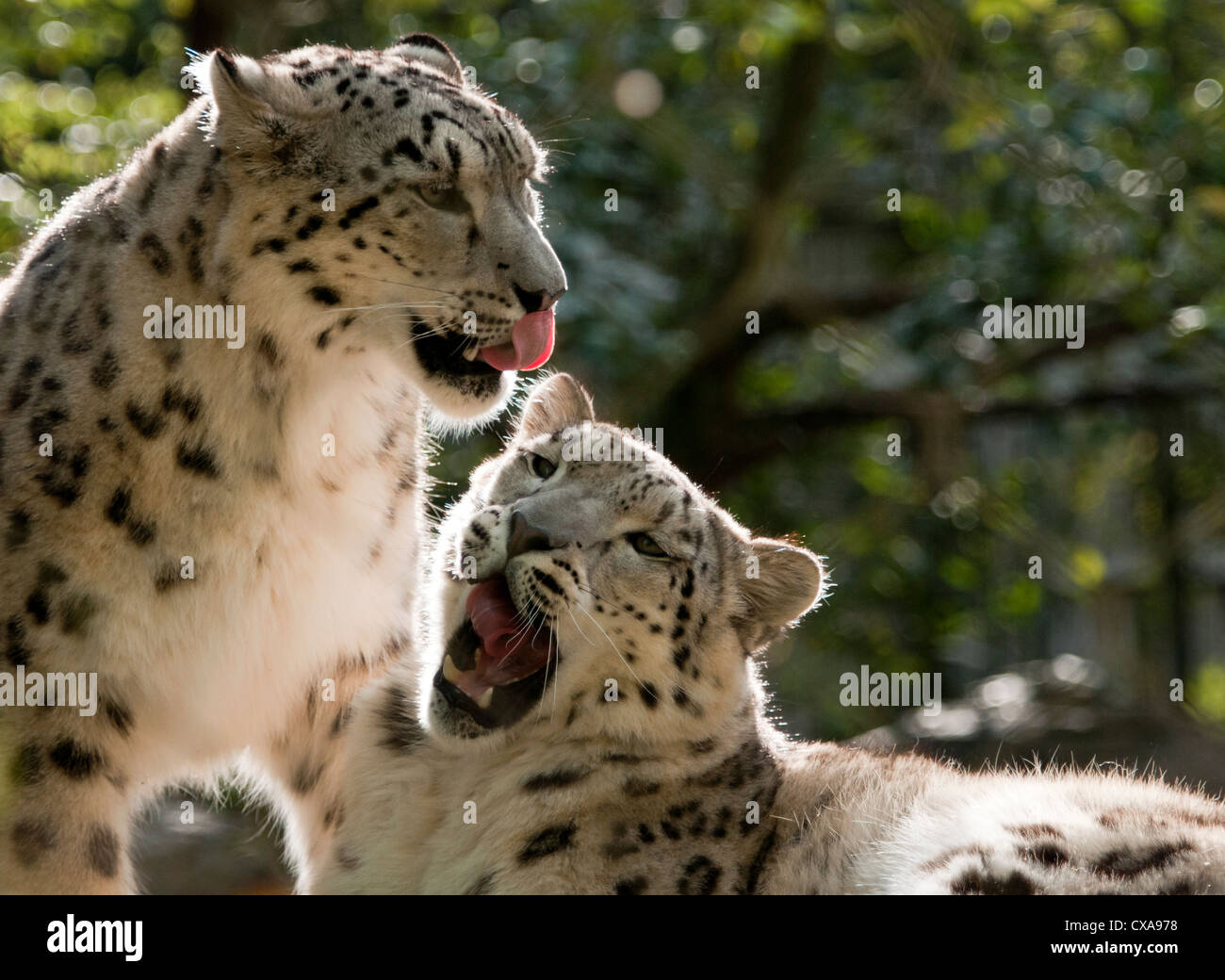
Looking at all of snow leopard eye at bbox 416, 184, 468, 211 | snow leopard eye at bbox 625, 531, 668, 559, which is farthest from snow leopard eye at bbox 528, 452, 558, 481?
snow leopard eye at bbox 416, 184, 468, 211

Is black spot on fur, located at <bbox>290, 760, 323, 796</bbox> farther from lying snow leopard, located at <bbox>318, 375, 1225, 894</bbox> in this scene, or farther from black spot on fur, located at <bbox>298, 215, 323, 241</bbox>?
black spot on fur, located at <bbox>298, 215, 323, 241</bbox>

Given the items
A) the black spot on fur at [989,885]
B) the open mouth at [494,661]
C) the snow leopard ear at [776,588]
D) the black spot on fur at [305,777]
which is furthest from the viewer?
the black spot on fur at [305,777]

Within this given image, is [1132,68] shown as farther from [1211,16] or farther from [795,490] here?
[795,490]

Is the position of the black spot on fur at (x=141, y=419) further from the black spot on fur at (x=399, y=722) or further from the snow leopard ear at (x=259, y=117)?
the black spot on fur at (x=399, y=722)

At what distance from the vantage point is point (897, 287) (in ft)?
35.9

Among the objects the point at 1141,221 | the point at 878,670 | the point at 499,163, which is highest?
the point at 1141,221

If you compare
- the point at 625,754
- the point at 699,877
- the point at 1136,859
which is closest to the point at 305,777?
the point at 625,754

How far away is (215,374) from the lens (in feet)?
14.4

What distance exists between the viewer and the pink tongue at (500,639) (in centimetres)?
416

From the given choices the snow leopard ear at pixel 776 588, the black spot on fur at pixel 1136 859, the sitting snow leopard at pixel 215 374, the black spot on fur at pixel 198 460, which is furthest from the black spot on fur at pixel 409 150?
the black spot on fur at pixel 1136 859

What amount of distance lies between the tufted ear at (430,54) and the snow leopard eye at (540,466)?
1272mm
